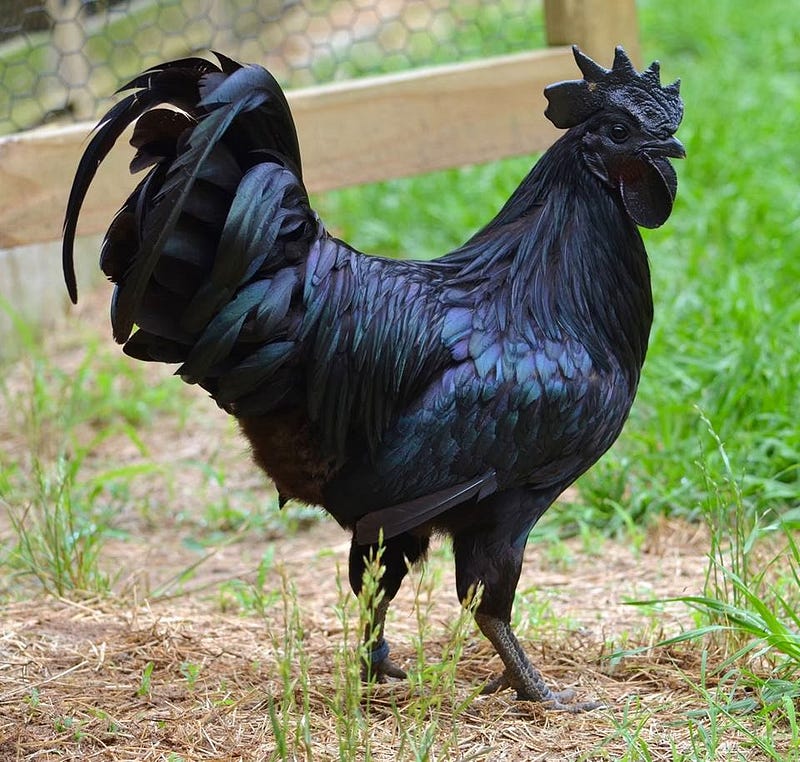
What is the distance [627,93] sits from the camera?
10.2ft

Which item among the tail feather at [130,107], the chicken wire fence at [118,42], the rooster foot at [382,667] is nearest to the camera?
the tail feather at [130,107]

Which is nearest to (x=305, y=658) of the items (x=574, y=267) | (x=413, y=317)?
(x=413, y=317)

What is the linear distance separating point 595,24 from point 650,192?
179 cm

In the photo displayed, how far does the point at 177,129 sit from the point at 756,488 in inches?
112

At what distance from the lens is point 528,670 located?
3.30 meters

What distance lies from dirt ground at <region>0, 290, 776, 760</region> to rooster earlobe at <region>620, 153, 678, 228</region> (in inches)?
47.4

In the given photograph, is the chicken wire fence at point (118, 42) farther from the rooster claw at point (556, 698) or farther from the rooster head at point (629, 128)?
the rooster claw at point (556, 698)

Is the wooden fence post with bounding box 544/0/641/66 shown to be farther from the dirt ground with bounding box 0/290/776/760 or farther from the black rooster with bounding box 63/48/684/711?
the dirt ground with bounding box 0/290/776/760

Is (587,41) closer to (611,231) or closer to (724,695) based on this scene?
(611,231)

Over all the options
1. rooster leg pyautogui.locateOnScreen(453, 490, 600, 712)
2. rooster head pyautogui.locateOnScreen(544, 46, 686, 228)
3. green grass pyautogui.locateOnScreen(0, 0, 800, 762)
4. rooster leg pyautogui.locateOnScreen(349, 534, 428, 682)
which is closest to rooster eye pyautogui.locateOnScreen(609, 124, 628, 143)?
rooster head pyautogui.locateOnScreen(544, 46, 686, 228)

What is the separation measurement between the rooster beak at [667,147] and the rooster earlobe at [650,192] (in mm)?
31

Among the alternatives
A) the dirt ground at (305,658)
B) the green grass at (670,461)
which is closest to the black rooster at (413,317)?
the dirt ground at (305,658)

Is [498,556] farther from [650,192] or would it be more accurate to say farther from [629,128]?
[629,128]

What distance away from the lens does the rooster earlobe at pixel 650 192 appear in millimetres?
3123
